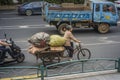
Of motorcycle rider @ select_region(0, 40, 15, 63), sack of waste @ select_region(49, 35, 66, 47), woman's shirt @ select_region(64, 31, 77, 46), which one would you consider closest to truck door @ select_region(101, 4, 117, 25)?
woman's shirt @ select_region(64, 31, 77, 46)

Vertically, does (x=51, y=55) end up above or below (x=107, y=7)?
below

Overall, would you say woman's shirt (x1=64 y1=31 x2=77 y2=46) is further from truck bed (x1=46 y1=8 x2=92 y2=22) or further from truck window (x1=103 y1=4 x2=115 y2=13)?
truck window (x1=103 y1=4 x2=115 y2=13)

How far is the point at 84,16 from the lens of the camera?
68.6 ft

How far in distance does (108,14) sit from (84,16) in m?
1.56

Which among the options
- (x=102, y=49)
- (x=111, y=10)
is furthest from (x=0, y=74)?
(x=111, y=10)

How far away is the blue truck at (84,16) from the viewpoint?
20672 millimetres

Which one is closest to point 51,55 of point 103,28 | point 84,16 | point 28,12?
point 84,16

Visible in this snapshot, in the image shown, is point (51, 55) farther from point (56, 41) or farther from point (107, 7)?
point (107, 7)

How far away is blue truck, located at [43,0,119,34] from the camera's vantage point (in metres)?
20.7

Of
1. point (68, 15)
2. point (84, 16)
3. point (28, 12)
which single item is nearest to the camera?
point (68, 15)

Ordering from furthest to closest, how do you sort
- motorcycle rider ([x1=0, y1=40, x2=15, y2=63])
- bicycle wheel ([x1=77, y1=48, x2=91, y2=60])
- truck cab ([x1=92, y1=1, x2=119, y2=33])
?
1. truck cab ([x1=92, y1=1, x2=119, y2=33])
2. bicycle wheel ([x1=77, y1=48, x2=91, y2=60])
3. motorcycle rider ([x1=0, y1=40, x2=15, y2=63])

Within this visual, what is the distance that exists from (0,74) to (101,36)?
9.82 m

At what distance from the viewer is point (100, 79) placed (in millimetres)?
10898

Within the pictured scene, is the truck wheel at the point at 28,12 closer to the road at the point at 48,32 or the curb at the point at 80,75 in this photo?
the road at the point at 48,32
